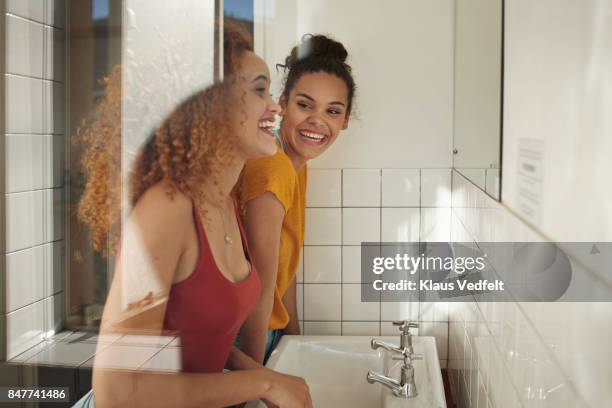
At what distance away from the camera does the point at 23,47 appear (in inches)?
35.8

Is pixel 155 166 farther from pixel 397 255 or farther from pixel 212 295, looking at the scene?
pixel 397 255

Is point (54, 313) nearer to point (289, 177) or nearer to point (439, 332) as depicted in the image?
point (289, 177)

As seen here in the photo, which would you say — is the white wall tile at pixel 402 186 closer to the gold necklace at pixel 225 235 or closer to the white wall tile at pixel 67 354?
the gold necklace at pixel 225 235

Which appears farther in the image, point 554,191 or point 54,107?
point 54,107

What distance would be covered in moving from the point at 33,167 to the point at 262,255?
0.47 m

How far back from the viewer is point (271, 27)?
124cm

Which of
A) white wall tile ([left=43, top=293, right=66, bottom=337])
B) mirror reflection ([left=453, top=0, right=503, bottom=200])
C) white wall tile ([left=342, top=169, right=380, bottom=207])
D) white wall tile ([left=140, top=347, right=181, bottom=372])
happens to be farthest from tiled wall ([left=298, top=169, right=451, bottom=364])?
white wall tile ([left=43, top=293, right=66, bottom=337])

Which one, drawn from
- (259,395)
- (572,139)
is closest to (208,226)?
(259,395)

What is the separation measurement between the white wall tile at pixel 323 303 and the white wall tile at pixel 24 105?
2.59 feet

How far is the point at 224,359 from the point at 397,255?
0.56 metres

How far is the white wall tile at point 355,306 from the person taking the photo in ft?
4.87

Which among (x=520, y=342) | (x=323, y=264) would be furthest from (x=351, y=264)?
(x=520, y=342)

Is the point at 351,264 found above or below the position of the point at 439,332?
above

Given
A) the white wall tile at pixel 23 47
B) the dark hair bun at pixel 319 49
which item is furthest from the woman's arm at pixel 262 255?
the white wall tile at pixel 23 47
